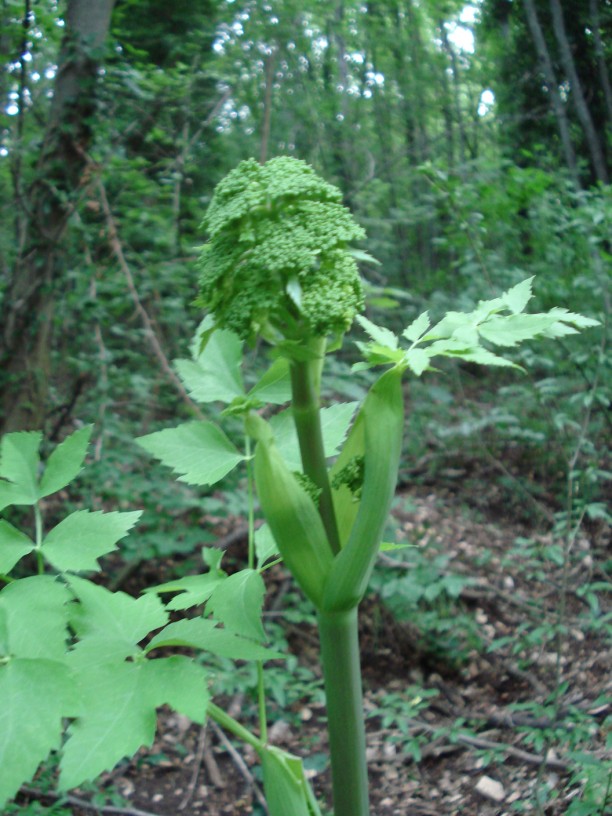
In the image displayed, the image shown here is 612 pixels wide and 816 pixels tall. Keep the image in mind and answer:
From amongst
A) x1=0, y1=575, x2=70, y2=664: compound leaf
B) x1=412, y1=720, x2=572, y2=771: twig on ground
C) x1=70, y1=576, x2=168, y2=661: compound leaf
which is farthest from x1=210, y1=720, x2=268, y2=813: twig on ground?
x1=0, y1=575, x2=70, y2=664: compound leaf

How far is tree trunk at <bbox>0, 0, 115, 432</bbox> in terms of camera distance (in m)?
3.12

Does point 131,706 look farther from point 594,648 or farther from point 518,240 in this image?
point 518,240

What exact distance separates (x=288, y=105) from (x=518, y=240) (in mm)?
2999

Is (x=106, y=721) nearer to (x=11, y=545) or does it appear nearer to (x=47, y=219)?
(x=11, y=545)

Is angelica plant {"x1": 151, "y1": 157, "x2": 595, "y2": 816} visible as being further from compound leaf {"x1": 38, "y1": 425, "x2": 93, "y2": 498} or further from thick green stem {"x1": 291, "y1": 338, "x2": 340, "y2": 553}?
compound leaf {"x1": 38, "y1": 425, "x2": 93, "y2": 498}

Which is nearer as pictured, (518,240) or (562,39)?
(518,240)

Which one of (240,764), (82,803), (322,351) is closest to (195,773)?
(240,764)

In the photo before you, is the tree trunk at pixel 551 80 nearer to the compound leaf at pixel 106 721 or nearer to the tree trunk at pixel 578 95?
the tree trunk at pixel 578 95

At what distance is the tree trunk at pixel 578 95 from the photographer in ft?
14.2

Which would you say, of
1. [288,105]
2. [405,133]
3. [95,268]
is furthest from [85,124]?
[405,133]

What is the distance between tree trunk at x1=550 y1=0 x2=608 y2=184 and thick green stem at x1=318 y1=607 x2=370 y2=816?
14.1 ft

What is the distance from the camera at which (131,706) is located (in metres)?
0.63

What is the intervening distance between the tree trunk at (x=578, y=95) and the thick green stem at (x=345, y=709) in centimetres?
431

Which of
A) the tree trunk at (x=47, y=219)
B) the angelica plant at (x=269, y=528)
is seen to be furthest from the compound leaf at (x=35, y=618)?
the tree trunk at (x=47, y=219)
